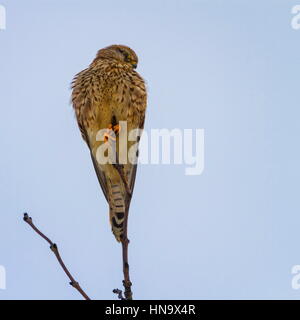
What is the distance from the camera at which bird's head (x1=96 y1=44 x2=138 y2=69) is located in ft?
23.8

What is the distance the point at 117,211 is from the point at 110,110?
977 millimetres

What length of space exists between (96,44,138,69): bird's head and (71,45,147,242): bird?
0.77 ft

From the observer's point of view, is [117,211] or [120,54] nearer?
[117,211]

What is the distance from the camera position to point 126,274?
372cm

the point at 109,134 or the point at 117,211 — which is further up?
the point at 109,134

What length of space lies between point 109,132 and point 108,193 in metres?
0.64

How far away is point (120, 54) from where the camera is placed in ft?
24.1

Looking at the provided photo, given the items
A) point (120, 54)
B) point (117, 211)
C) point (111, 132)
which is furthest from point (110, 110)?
point (120, 54)

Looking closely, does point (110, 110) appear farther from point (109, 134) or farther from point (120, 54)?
point (120, 54)

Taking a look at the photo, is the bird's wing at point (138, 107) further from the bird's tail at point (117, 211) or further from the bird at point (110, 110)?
the bird's tail at point (117, 211)
